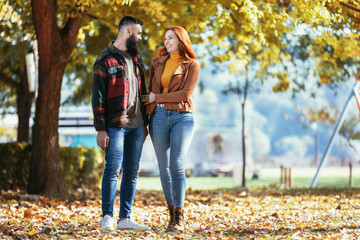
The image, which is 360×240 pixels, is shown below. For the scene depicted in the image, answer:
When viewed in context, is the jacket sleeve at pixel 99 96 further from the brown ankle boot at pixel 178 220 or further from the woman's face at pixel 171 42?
the brown ankle boot at pixel 178 220

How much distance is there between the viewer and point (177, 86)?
16.3ft

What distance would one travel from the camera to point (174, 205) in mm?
4891

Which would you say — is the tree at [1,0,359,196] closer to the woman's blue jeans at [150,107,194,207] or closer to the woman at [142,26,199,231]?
the woman at [142,26,199,231]

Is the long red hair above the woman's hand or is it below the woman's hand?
above

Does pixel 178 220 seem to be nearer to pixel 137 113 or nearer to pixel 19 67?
pixel 137 113

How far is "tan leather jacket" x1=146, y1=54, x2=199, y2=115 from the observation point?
486 cm

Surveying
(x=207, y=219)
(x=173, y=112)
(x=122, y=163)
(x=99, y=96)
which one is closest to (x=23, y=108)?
(x=207, y=219)

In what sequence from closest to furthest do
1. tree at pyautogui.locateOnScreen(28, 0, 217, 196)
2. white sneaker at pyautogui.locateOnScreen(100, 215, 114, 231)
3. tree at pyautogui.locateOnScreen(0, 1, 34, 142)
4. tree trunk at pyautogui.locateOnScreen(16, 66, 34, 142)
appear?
1. white sneaker at pyautogui.locateOnScreen(100, 215, 114, 231)
2. tree at pyautogui.locateOnScreen(28, 0, 217, 196)
3. tree at pyautogui.locateOnScreen(0, 1, 34, 142)
4. tree trunk at pyautogui.locateOnScreen(16, 66, 34, 142)

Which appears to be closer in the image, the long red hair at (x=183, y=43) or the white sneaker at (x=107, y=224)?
the white sneaker at (x=107, y=224)

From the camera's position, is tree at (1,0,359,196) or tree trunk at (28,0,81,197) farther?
tree trunk at (28,0,81,197)

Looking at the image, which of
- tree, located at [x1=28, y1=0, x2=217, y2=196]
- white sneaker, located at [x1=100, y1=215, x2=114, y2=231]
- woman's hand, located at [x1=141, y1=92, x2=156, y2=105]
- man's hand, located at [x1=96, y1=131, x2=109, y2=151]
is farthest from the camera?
tree, located at [x1=28, y1=0, x2=217, y2=196]

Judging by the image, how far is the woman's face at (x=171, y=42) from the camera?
4.99 m

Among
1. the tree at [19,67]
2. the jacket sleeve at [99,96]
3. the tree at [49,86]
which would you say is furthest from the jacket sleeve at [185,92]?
the tree at [19,67]

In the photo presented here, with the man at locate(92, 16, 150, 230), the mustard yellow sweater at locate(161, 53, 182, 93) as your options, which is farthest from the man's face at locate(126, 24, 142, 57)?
the mustard yellow sweater at locate(161, 53, 182, 93)
